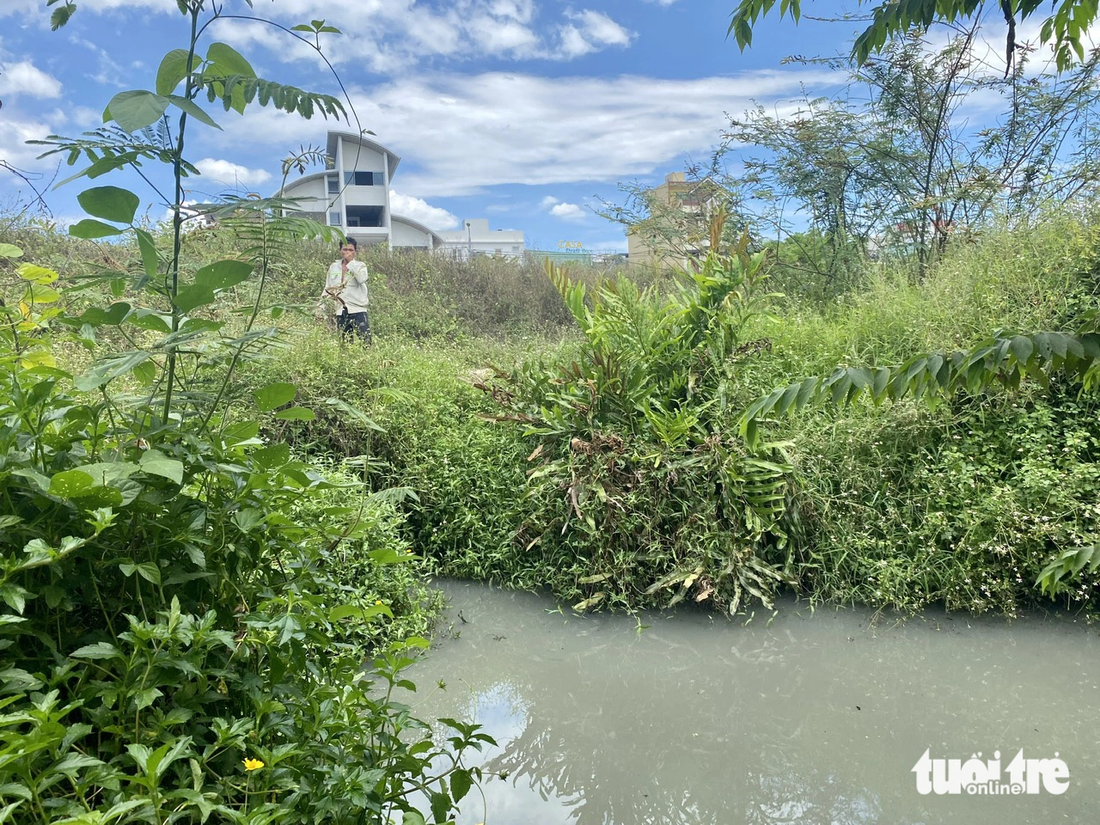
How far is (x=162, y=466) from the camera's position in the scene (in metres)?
0.99

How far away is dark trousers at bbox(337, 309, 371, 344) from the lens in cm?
610

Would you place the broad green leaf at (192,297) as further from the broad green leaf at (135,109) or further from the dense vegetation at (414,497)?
the broad green leaf at (135,109)

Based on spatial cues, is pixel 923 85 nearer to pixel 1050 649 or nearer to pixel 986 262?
pixel 986 262

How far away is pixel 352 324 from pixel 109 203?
5.94 meters

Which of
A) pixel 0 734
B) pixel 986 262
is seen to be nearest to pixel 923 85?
pixel 986 262

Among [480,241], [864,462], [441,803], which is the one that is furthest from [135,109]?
[480,241]

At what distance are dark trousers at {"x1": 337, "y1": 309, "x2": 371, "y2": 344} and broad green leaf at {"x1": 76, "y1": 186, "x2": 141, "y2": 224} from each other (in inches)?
187

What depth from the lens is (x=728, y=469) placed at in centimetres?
360

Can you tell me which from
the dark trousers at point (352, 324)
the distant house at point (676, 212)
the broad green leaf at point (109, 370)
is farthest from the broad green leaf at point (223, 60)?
the distant house at point (676, 212)

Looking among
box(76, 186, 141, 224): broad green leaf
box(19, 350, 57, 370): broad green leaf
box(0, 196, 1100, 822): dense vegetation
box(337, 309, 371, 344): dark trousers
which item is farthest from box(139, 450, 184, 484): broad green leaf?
box(337, 309, 371, 344): dark trousers

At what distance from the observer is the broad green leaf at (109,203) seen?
3.26 feet

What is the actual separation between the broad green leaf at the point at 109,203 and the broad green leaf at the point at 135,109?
0.41ft

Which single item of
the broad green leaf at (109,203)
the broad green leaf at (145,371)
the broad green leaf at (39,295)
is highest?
the broad green leaf at (109,203)

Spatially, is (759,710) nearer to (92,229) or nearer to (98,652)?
(98,652)
